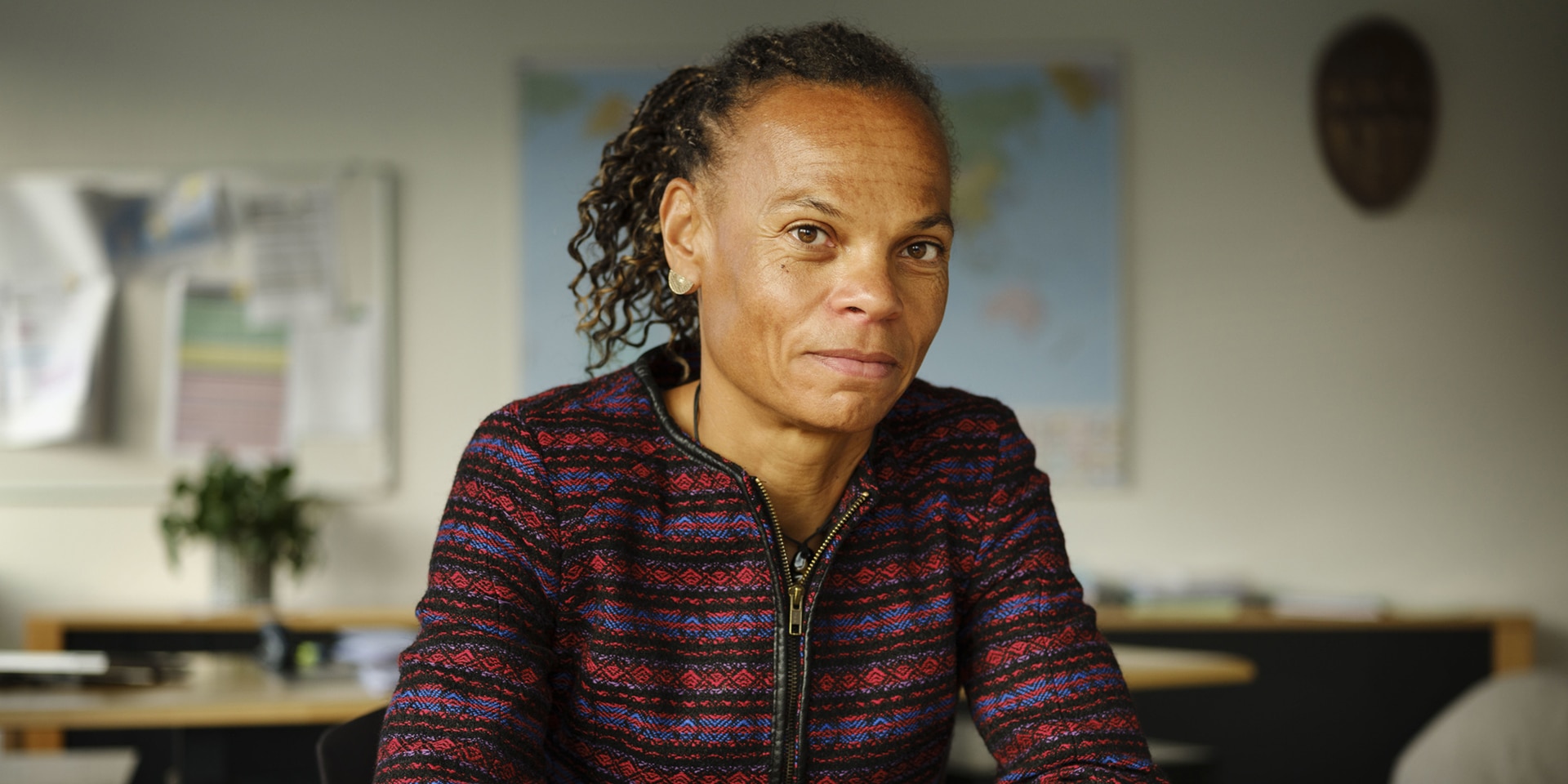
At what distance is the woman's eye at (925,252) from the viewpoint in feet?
3.93

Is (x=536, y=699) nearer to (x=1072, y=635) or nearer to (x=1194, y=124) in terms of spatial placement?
(x=1072, y=635)

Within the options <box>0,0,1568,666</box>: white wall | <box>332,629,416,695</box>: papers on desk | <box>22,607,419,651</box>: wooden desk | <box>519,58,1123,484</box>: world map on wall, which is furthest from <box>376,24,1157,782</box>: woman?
<box>0,0,1568,666</box>: white wall

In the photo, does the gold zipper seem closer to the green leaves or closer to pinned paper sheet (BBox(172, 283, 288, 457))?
the green leaves

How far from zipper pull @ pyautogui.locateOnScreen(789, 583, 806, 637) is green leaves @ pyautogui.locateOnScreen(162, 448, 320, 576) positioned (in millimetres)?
3044

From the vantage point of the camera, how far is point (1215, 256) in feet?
14.1

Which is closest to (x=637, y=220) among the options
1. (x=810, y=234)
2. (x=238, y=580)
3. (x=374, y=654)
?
(x=810, y=234)

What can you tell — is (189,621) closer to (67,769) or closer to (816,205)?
(67,769)

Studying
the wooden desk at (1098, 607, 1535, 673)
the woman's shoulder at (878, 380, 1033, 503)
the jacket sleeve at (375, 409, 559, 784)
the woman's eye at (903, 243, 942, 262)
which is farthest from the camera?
the wooden desk at (1098, 607, 1535, 673)

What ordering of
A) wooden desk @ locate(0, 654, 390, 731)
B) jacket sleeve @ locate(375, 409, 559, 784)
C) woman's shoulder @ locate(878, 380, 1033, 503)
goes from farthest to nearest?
wooden desk @ locate(0, 654, 390, 731)
woman's shoulder @ locate(878, 380, 1033, 503)
jacket sleeve @ locate(375, 409, 559, 784)

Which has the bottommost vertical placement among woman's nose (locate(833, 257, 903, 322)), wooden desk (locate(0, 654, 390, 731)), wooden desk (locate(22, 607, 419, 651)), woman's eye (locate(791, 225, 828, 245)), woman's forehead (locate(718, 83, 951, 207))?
wooden desk (locate(22, 607, 419, 651))

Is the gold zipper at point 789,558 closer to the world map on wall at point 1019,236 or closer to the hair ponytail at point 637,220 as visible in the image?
the hair ponytail at point 637,220

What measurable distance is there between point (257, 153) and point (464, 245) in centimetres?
70

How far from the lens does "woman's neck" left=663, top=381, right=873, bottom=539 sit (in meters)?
1.26

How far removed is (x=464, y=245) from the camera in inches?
167
